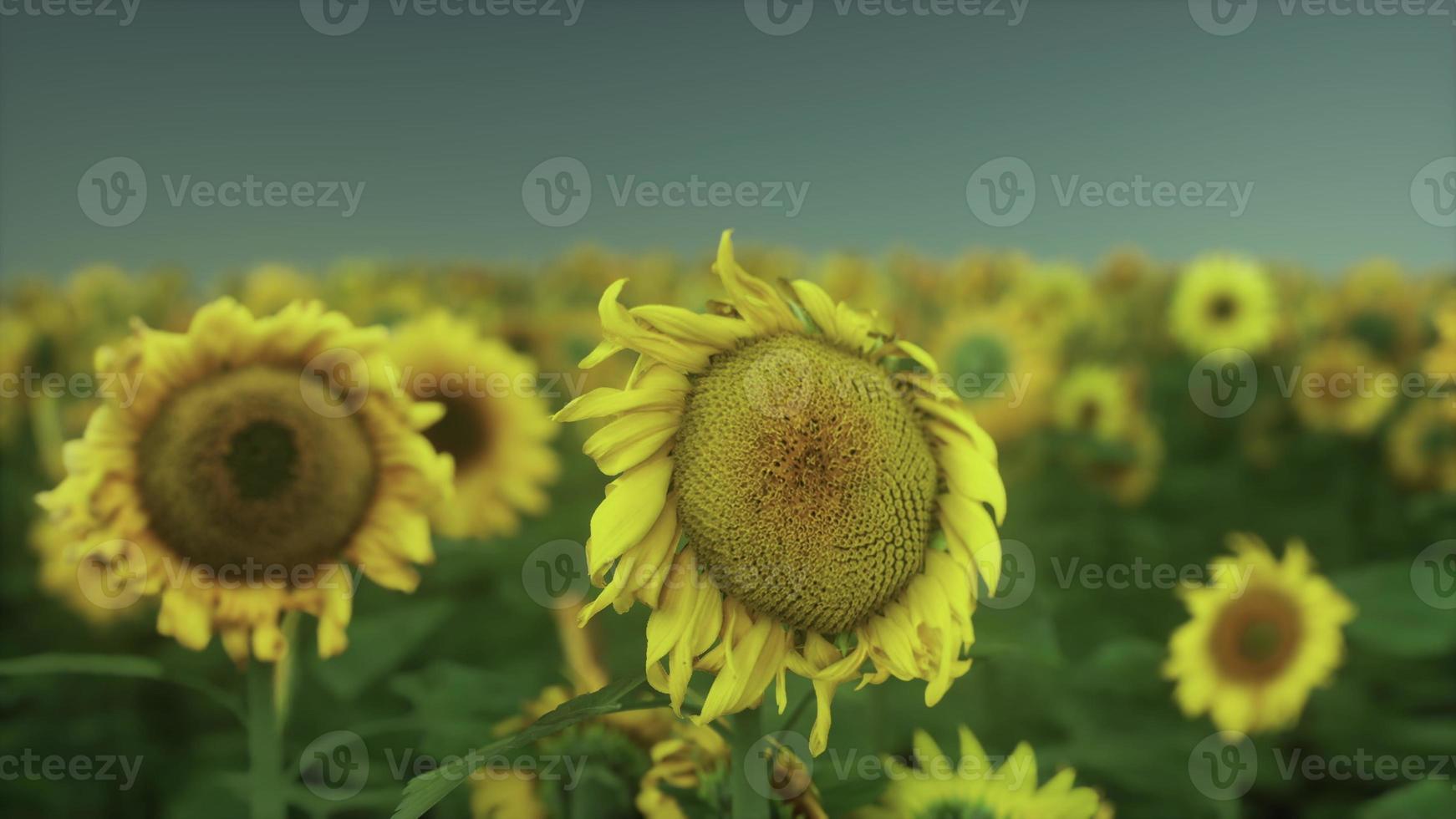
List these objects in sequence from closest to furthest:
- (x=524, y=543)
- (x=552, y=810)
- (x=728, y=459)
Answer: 1. (x=728, y=459)
2. (x=552, y=810)
3. (x=524, y=543)

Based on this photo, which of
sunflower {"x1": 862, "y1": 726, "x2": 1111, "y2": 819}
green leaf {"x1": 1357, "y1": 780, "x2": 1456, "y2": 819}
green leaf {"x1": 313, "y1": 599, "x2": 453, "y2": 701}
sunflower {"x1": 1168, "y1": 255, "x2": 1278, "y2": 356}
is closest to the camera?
sunflower {"x1": 862, "y1": 726, "x2": 1111, "y2": 819}

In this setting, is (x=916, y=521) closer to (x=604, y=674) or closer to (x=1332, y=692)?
(x=604, y=674)

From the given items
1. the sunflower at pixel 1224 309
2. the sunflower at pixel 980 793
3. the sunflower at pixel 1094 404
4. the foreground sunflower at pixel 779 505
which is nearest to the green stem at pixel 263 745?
the foreground sunflower at pixel 779 505

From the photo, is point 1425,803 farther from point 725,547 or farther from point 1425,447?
point 1425,447

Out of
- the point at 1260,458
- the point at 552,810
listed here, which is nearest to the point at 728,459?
the point at 552,810

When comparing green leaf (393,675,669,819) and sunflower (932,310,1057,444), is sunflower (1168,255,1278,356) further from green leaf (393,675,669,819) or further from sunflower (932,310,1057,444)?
green leaf (393,675,669,819)

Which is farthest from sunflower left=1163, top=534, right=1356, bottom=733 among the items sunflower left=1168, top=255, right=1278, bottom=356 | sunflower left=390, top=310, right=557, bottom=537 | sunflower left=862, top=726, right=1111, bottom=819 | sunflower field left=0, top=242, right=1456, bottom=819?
sunflower left=1168, top=255, right=1278, bottom=356

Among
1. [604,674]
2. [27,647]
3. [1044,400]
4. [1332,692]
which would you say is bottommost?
[27,647]
